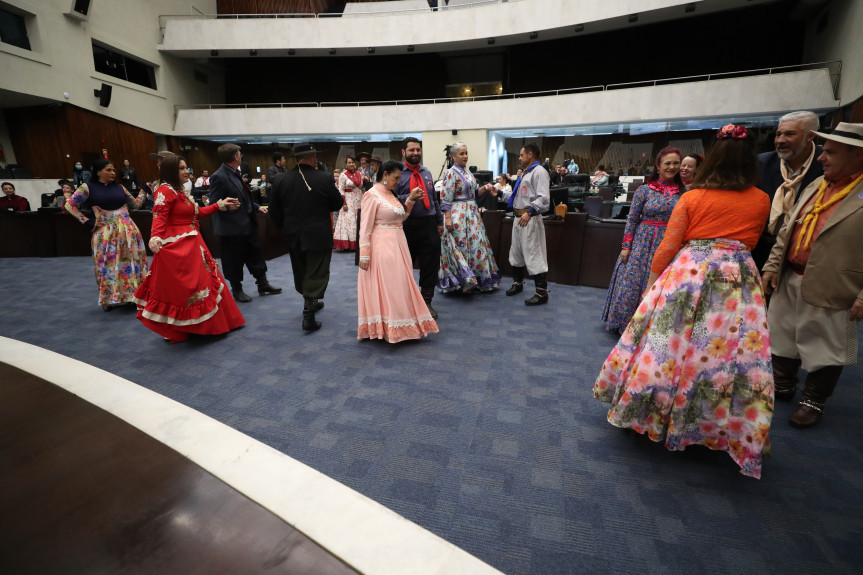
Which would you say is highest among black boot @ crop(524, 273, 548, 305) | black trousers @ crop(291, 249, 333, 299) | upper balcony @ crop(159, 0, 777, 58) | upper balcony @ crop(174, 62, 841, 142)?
upper balcony @ crop(159, 0, 777, 58)

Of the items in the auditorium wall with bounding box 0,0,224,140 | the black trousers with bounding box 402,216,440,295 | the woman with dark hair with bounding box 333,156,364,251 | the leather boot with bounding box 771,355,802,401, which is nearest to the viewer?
the leather boot with bounding box 771,355,802,401

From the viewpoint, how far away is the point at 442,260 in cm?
420

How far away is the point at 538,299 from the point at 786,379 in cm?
195

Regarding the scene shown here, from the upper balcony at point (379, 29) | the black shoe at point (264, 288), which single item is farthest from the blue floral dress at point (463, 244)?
the upper balcony at point (379, 29)

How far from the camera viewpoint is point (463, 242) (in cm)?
416

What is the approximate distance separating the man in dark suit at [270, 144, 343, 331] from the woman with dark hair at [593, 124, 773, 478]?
2.34 metres

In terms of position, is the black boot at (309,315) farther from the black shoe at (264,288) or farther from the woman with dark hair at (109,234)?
the woman with dark hair at (109,234)

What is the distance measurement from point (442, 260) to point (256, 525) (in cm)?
370

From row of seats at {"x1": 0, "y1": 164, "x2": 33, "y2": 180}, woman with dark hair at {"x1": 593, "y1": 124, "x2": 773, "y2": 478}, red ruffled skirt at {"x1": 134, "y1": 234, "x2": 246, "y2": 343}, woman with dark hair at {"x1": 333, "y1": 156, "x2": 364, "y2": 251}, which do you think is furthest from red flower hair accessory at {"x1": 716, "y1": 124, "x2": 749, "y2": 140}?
row of seats at {"x1": 0, "y1": 164, "x2": 33, "y2": 180}

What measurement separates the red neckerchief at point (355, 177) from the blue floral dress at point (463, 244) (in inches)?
114

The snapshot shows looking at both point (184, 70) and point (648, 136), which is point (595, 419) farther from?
point (184, 70)

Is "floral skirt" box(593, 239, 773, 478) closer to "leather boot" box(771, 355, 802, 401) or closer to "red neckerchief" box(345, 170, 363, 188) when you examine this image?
"leather boot" box(771, 355, 802, 401)

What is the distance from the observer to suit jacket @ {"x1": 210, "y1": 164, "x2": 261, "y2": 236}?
3607mm

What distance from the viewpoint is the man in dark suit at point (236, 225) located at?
3.60 metres
